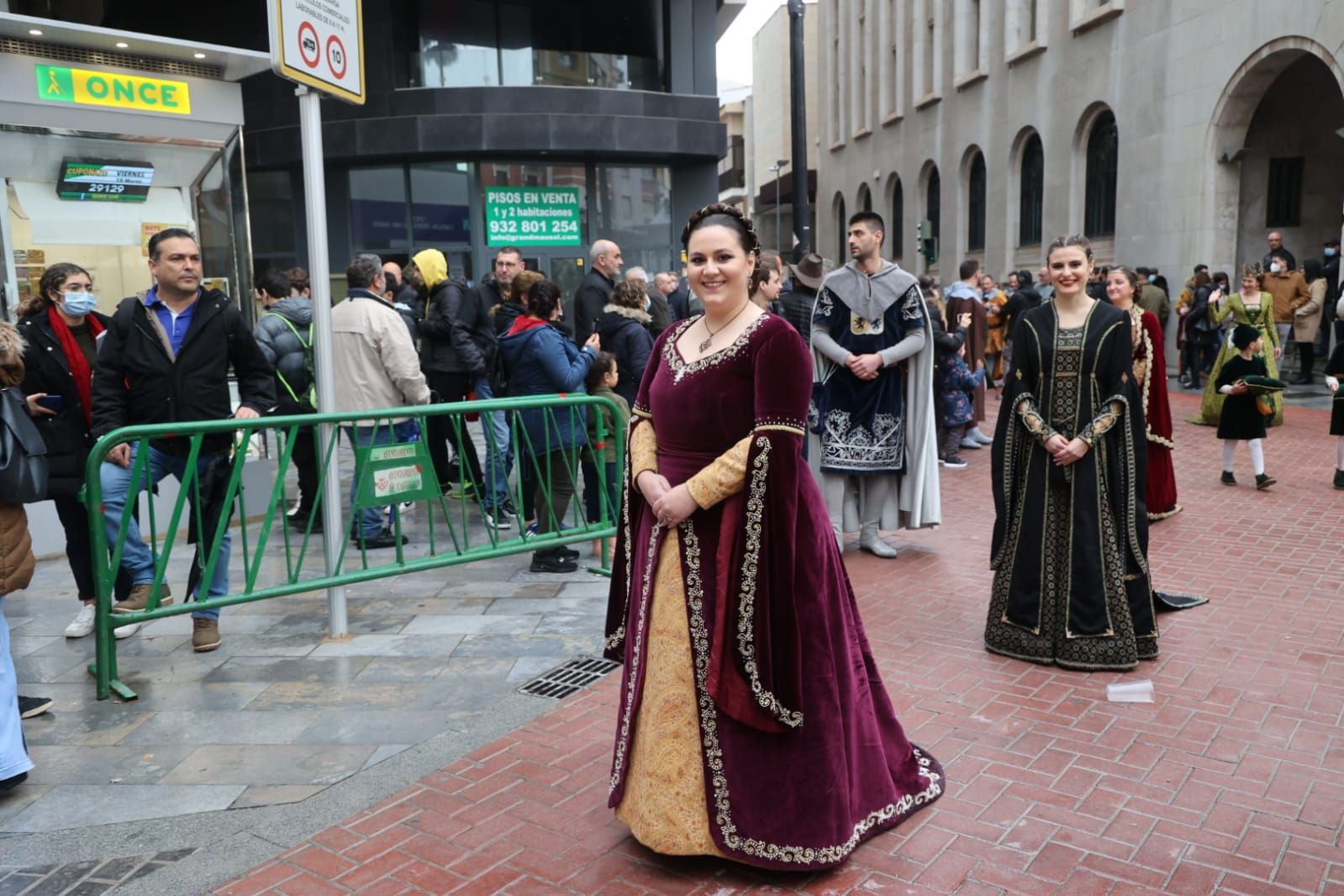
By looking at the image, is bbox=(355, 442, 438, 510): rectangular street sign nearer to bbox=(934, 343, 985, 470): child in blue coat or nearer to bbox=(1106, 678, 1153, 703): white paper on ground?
bbox=(1106, 678, 1153, 703): white paper on ground

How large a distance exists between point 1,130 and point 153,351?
12.2ft

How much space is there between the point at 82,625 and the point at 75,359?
144 cm

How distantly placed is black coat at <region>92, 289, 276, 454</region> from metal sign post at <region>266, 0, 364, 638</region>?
46 centimetres

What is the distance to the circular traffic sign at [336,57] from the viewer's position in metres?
5.35

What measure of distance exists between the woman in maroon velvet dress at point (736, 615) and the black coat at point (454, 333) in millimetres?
5622

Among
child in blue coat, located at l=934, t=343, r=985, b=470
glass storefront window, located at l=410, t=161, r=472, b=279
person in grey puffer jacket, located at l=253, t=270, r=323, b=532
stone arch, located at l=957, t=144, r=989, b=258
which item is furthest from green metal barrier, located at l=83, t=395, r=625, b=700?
stone arch, located at l=957, t=144, r=989, b=258

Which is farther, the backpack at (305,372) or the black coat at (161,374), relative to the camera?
the backpack at (305,372)

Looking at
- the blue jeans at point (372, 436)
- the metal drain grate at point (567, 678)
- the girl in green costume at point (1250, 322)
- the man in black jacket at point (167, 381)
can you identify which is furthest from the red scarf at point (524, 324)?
the girl in green costume at point (1250, 322)

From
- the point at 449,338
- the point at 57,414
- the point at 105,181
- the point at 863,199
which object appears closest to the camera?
the point at 57,414

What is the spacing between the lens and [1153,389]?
7.65m

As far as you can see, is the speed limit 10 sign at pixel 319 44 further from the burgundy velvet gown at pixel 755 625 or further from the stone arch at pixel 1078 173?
the stone arch at pixel 1078 173

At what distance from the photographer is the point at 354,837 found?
354 cm

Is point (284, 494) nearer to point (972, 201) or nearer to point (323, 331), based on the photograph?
point (323, 331)

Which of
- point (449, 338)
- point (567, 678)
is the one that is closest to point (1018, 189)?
point (449, 338)
